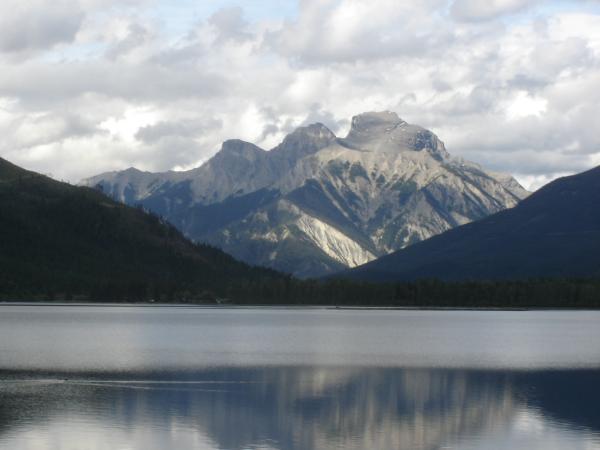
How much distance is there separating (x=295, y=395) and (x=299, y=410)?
370 inches

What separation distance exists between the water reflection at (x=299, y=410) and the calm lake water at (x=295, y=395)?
16 cm

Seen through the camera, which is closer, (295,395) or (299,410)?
(299,410)

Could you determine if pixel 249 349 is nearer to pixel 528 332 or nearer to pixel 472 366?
pixel 472 366

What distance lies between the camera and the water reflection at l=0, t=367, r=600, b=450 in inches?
2571

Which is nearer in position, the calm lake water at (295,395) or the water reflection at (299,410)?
the water reflection at (299,410)

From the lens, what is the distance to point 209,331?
625 feet

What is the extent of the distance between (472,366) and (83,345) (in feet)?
201

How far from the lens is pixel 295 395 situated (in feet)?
287

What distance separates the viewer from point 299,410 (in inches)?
3081

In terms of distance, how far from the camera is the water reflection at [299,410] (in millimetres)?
65312

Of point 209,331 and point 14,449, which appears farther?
point 209,331

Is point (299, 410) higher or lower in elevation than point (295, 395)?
lower

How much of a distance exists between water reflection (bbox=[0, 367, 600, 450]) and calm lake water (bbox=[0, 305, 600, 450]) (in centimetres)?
16

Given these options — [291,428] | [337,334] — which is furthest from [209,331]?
[291,428]
